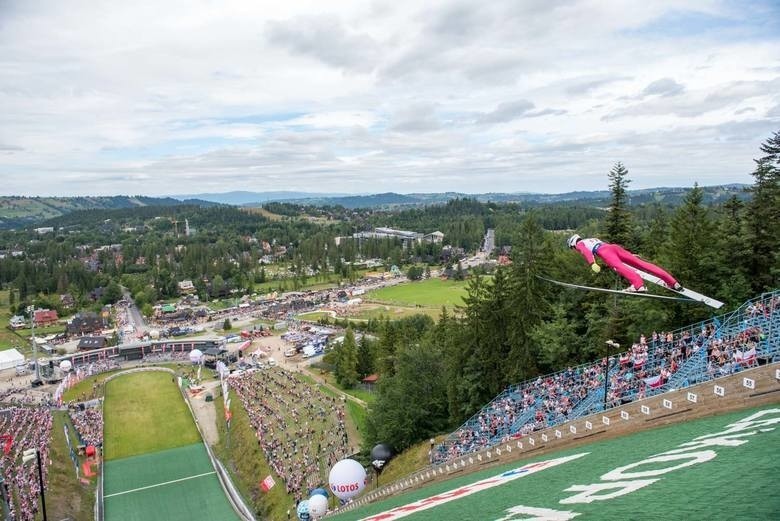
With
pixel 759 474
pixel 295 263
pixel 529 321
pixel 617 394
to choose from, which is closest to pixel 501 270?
pixel 529 321

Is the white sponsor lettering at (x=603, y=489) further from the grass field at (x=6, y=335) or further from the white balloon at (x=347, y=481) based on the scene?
the grass field at (x=6, y=335)

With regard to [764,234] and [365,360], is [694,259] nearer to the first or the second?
[764,234]

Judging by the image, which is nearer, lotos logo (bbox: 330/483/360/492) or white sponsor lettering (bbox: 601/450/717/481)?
white sponsor lettering (bbox: 601/450/717/481)

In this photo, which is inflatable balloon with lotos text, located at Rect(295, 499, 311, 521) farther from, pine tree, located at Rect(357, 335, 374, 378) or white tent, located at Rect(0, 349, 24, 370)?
white tent, located at Rect(0, 349, 24, 370)

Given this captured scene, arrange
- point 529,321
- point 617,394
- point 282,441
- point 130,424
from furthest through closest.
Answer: point 130,424, point 282,441, point 529,321, point 617,394

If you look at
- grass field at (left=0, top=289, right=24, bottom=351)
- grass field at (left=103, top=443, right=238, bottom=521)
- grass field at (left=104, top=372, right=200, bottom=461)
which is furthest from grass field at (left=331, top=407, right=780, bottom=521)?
grass field at (left=0, top=289, right=24, bottom=351)

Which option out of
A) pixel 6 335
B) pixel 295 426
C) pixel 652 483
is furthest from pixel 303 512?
pixel 6 335

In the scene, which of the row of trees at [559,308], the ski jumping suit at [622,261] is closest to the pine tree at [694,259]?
the row of trees at [559,308]

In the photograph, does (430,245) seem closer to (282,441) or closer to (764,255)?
(282,441)
